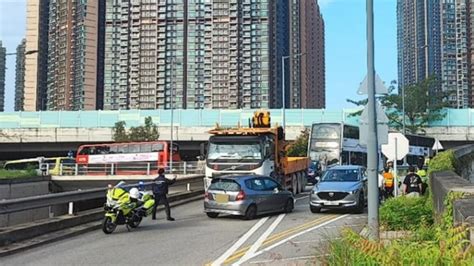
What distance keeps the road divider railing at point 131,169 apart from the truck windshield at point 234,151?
19982 mm

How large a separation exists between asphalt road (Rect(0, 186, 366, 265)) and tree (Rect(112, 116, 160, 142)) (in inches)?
1840

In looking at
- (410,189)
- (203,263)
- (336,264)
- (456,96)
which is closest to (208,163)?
(410,189)

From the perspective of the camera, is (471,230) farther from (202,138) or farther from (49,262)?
(202,138)

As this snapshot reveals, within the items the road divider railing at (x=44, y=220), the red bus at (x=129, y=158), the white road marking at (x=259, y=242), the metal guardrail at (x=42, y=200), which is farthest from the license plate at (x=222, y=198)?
the red bus at (x=129, y=158)

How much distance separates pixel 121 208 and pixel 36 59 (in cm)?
7612

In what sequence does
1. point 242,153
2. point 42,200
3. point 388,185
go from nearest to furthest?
point 42,200, point 388,185, point 242,153

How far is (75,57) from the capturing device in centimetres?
8400

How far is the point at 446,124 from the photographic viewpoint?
62656 millimetres

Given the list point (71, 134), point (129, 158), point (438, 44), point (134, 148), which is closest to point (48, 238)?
point (134, 148)

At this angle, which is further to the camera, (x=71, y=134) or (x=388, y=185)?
(x=71, y=134)

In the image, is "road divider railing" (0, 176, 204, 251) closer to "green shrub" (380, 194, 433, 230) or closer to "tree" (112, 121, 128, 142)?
"green shrub" (380, 194, 433, 230)

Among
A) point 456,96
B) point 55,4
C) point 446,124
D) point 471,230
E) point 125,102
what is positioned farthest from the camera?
point 55,4

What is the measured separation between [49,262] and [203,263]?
109 inches

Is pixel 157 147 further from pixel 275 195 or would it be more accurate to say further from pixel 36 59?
pixel 36 59
